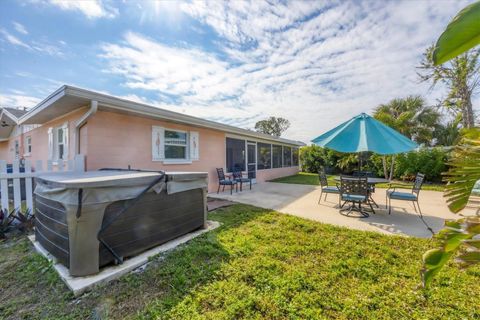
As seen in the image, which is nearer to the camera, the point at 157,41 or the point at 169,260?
the point at 169,260

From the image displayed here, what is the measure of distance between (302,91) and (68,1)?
8241 mm

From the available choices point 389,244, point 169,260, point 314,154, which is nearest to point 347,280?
point 389,244

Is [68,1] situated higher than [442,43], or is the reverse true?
[68,1]

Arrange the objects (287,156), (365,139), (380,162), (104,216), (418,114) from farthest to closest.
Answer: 1. (287,156)
2. (418,114)
3. (380,162)
4. (365,139)
5. (104,216)

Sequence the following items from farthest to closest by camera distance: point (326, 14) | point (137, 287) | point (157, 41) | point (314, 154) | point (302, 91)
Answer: point (314, 154) → point (302, 91) → point (157, 41) → point (326, 14) → point (137, 287)

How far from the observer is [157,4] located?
15.5 ft

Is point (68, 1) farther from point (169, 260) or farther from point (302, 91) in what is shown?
point (302, 91)

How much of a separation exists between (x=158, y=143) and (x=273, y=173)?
322 inches

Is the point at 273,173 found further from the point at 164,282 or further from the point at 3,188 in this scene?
the point at 3,188

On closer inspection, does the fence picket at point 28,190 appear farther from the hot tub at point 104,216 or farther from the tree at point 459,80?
the tree at point 459,80

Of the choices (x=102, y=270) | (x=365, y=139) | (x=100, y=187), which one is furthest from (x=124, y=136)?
(x=365, y=139)

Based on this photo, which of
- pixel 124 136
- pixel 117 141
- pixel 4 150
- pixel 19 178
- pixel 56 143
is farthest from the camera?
pixel 4 150

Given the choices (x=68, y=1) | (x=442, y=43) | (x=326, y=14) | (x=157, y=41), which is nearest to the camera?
(x=442, y=43)

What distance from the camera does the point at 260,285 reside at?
7.76ft
